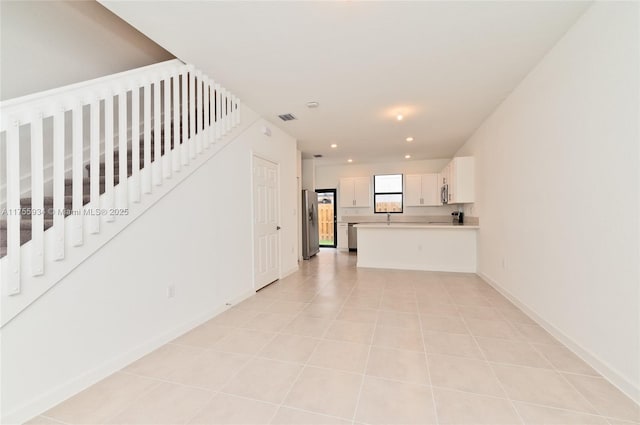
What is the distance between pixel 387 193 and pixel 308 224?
9.27ft

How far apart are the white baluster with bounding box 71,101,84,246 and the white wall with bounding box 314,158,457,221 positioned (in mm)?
7080

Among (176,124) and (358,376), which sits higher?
(176,124)

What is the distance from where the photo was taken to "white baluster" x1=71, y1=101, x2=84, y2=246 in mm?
1872

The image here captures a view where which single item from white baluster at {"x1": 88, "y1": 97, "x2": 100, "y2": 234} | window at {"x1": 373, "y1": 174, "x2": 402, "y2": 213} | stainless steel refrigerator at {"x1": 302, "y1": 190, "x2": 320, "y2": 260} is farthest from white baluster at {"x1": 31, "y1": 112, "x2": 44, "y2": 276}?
window at {"x1": 373, "y1": 174, "x2": 402, "y2": 213}

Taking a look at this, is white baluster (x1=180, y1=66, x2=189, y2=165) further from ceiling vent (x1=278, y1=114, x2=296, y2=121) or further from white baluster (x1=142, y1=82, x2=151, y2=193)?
ceiling vent (x1=278, y1=114, x2=296, y2=121)

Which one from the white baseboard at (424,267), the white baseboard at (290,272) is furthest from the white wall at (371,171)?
the white baseboard at (290,272)

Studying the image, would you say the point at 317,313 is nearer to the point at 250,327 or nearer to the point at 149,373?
the point at 250,327

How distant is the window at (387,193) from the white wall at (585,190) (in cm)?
481

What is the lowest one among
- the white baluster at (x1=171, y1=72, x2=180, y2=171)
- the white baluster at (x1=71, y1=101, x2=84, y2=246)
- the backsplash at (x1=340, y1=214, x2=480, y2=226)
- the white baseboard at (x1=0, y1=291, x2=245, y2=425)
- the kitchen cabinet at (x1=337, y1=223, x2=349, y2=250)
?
the white baseboard at (x1=0, y1=291, x2=245, y2=425)

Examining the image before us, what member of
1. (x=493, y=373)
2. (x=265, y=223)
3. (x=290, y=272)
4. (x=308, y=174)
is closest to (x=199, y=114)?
(x=265, y=223)

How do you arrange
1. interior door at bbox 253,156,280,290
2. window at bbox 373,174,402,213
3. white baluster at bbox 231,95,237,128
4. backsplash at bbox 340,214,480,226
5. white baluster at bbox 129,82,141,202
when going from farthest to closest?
window at bbox 373,174,402,213
backsplash at bbox 340,214,480,226
interior door at bbox 253,156,280,290
white baluster at bbox 231,95,237,128
white baluster at bbox 129,82,141,202

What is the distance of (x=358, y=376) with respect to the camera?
1962mm

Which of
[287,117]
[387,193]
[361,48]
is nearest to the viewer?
[361,48]

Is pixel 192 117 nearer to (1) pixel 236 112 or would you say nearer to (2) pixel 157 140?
(2) pixel 157 140
